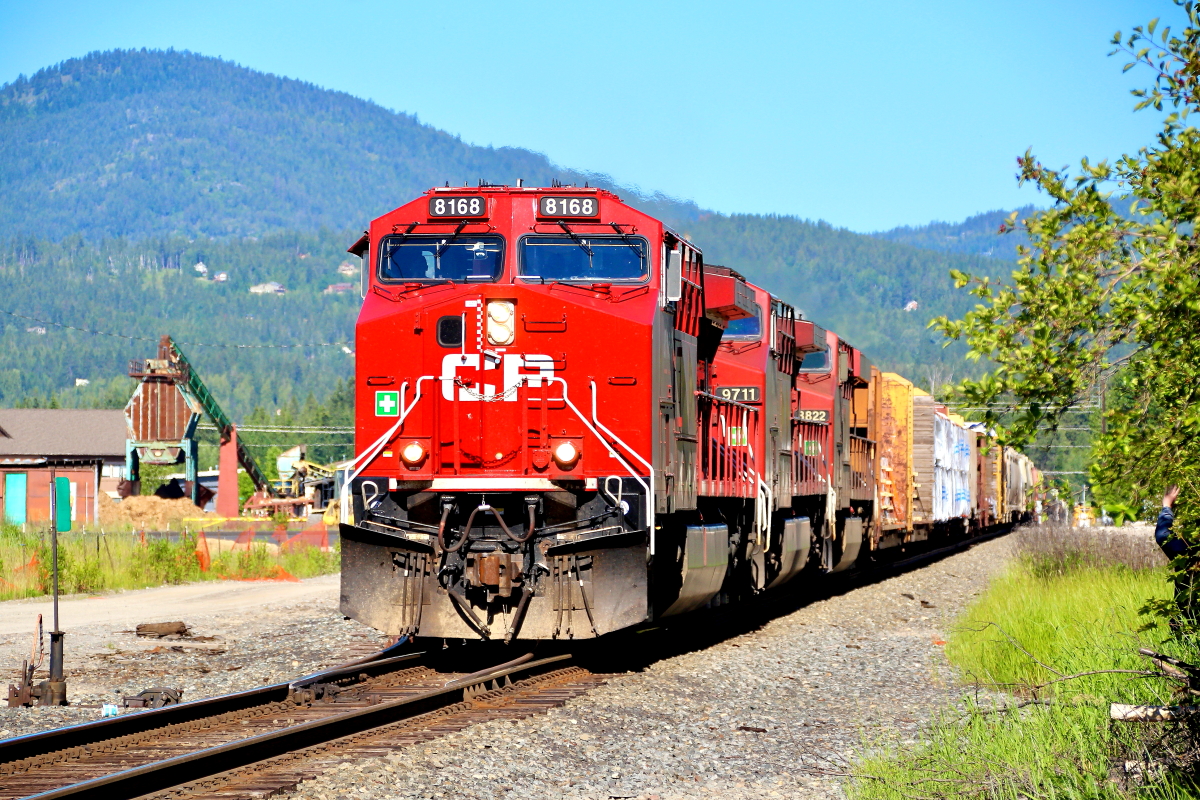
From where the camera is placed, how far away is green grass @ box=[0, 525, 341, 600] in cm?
2173

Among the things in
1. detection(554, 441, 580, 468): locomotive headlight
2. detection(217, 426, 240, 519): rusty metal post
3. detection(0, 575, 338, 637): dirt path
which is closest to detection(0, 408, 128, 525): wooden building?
detection(217, 426, 240, 519): rusty metal post

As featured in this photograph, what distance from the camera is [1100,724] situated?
292 inches

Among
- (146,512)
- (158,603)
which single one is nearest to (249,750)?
(158,603)

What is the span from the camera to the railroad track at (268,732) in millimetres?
6863

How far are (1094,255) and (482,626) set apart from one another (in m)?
6.63

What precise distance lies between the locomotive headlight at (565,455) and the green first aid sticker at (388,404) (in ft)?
4.99

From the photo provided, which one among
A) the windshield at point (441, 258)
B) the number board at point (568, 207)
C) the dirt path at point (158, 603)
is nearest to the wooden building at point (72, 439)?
the dirt path at point (158, 603)

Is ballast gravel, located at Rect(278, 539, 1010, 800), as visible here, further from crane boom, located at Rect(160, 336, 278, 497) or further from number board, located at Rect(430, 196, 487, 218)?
crane boom, located at Rect(160, 336, 278, 497)

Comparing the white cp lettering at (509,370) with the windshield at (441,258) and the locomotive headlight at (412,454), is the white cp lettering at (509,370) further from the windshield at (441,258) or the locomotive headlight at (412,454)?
the windshield at (441,258)

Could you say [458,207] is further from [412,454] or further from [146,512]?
[146,512]

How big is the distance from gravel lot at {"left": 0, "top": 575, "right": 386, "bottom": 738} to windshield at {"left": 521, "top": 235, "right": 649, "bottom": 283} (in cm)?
438

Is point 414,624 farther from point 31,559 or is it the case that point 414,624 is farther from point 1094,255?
point 31,559

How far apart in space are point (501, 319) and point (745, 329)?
5493 mm

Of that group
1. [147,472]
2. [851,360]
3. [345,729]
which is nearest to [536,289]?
[345,729]
